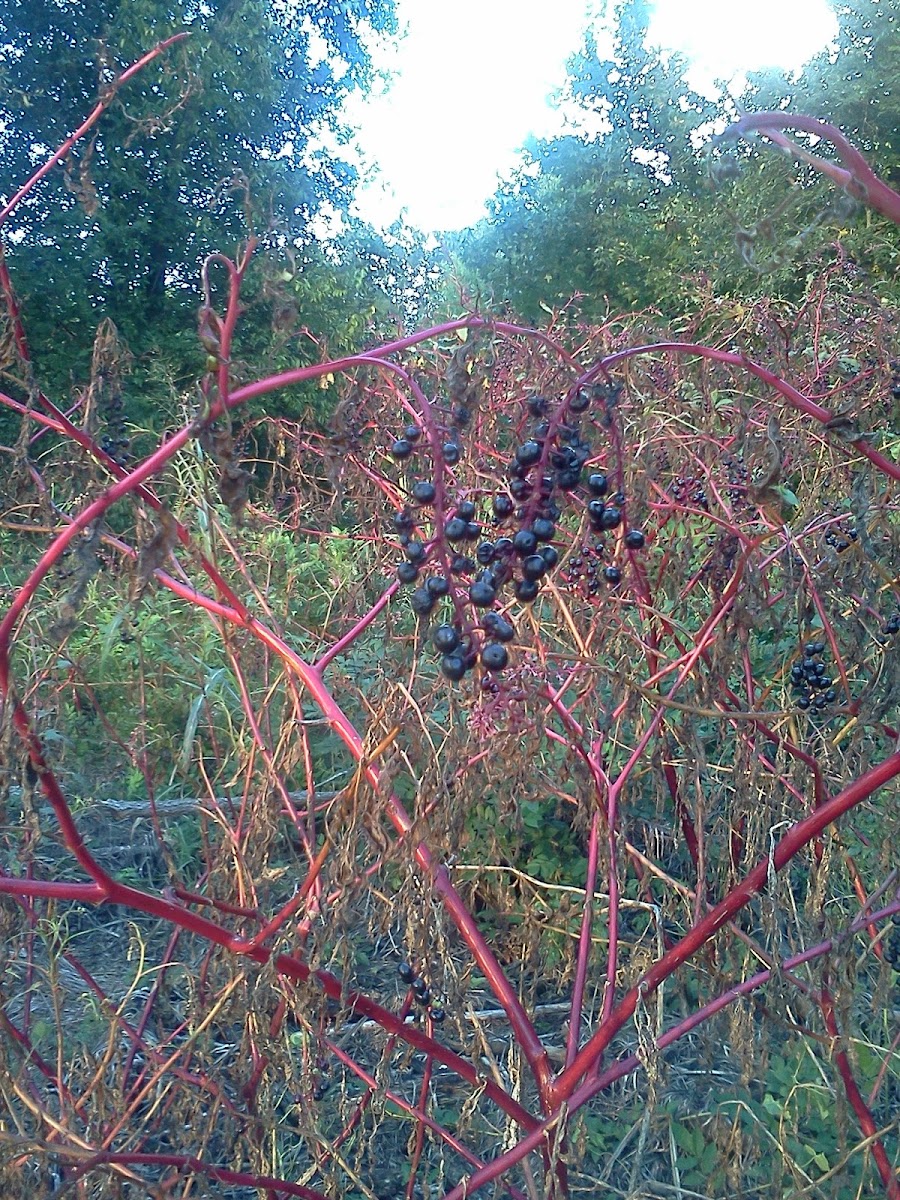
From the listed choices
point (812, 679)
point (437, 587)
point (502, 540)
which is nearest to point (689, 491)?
point (812, 679)

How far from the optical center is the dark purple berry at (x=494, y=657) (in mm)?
780

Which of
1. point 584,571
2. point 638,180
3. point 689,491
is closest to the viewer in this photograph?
point 584,571

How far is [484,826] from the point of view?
265cm

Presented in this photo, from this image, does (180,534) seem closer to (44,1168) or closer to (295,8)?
(44,1168)

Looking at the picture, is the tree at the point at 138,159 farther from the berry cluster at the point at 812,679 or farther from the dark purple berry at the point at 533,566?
the dark purple berry at the point at 533,566

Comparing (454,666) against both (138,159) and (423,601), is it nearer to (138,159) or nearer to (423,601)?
(423,601)

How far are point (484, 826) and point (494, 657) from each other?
1971mm

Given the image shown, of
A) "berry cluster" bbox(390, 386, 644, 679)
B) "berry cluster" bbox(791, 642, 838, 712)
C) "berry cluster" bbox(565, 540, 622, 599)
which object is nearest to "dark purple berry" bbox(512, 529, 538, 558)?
"berry cluster" bbox(390, 386, 644, 679)

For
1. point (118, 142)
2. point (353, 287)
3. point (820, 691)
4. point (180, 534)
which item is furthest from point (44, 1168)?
point (118, 142)

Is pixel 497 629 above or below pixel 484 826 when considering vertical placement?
above

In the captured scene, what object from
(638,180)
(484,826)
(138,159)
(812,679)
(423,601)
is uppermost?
(138,159)

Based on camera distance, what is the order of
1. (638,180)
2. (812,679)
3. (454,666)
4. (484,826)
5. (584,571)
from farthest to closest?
(638,180)
(484,826)
(812,679)
(584,571)
(454,666)

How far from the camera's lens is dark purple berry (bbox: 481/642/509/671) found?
78 cm

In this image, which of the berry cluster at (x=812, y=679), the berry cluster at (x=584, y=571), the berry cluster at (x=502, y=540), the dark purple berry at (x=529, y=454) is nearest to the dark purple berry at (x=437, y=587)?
the berry cluster at (x=502, y=540)
